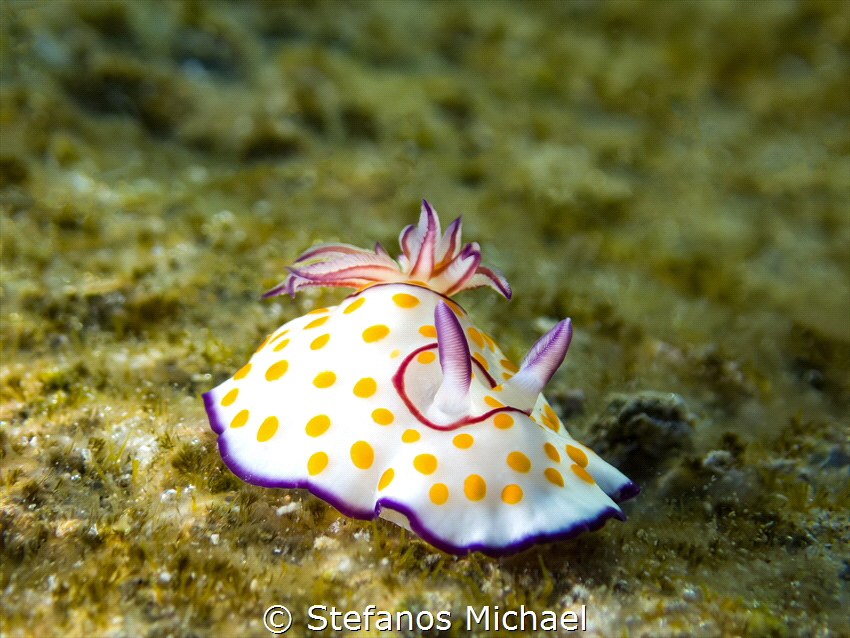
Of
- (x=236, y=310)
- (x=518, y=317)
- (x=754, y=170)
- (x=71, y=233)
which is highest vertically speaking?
(x=754, y=170)

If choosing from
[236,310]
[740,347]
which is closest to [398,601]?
[236,310]

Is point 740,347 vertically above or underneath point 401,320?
underneath

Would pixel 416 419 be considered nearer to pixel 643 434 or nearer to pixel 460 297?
pixel 643 434

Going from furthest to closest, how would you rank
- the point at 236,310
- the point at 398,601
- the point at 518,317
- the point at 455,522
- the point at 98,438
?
the point at 518,317 < the point at 236,310 < the point at 98,438 < the point at 398,601 < the point at 455,522

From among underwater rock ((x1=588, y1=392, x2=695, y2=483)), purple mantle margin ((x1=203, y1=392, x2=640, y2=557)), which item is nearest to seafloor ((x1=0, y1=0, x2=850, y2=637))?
underwater rock ((x1=588, y1=392, x2=695, y2=483))

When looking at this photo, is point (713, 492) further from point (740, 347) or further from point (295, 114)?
point (295, 114)

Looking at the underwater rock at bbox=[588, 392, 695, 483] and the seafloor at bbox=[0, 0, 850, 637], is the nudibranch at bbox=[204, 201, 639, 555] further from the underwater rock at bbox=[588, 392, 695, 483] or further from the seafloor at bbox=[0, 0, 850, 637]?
the underwater rock at bbox=[588, 392, 695, 483]

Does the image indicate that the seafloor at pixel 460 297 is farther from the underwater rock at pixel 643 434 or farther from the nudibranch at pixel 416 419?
the nudibranch at pixel 416 419

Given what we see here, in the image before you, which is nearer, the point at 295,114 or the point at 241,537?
the point at 241,537
